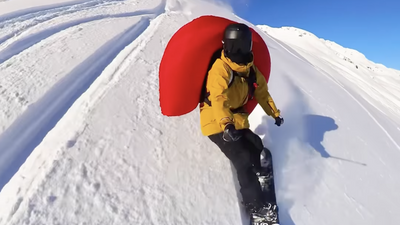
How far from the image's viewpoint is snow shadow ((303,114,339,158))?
10.9ft

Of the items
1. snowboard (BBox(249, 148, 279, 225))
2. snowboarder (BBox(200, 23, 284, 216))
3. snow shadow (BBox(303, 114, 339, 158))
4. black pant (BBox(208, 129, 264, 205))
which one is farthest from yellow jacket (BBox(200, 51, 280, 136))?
snow shadow (BBox(303, 114, 339, 158))

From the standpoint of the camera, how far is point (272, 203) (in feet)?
7.84

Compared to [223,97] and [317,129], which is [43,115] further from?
[317,129]

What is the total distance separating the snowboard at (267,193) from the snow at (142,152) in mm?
111

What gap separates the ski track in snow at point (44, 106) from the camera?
8.46 ft

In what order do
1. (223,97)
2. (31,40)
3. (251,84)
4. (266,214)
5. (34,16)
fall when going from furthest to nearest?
(34,16), (31,40), (251,84), (223,97), (266,214)

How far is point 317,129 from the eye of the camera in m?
3.70

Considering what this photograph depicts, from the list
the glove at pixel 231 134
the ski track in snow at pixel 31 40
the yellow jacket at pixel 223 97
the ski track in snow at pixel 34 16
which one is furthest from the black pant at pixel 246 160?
the ski track in snow at pixel 34 16

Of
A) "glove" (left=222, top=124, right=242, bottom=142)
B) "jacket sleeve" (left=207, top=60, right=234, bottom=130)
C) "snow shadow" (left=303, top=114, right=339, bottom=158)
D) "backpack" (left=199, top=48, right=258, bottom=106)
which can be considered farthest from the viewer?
"snow shadow" (left=303, top=114, right=339, bottom=158)

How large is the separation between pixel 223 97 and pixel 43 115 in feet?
6.43

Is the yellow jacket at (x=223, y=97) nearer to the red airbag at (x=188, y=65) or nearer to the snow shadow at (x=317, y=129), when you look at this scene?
the red airbag at (x=188, y=65)

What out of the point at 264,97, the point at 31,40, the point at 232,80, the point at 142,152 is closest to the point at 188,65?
the point at 232,80

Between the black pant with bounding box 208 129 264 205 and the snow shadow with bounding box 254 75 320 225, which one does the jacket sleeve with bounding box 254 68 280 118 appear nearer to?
the snow shadow with bounding box 254 75 320 225

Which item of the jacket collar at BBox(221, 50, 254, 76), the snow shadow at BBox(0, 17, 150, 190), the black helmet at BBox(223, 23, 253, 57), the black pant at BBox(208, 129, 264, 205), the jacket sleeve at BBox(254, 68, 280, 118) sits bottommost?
the snow shadow at BBox(0, 17, 150, 190)
